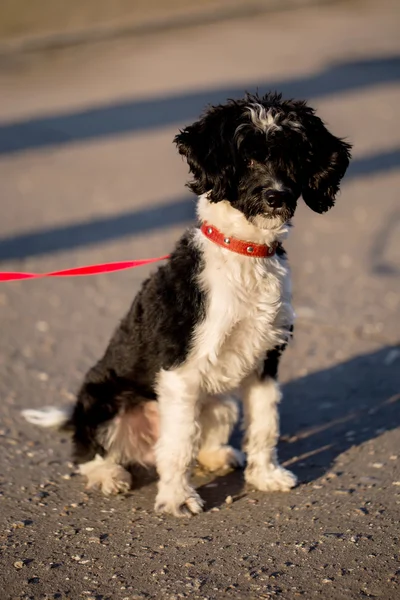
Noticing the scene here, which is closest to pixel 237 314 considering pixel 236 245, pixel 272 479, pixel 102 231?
pixel 236 245

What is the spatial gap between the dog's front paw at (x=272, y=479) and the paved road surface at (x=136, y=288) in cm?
8

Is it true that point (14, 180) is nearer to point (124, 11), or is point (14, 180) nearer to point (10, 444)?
point (10, 444)

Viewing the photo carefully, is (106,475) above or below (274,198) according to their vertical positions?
below

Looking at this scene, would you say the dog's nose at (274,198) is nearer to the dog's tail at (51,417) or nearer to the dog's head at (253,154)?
the dog's head at (253,154)

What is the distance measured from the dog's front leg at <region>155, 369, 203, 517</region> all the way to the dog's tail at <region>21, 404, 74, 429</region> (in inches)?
41.1

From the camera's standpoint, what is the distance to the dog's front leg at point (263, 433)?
15.2 feet

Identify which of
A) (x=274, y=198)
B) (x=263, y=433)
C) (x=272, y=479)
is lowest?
(x=272, y=479)

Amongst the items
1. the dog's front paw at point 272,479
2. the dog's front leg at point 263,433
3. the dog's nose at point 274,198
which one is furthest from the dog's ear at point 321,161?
the dog's front paw at point 272,479

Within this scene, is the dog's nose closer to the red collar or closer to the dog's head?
the dog's head

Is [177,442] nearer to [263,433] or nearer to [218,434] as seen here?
[263,433]

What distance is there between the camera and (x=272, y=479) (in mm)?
4688

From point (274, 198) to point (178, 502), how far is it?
1.61m

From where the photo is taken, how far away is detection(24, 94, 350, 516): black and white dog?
4.08 metres

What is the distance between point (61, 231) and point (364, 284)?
133 inches
